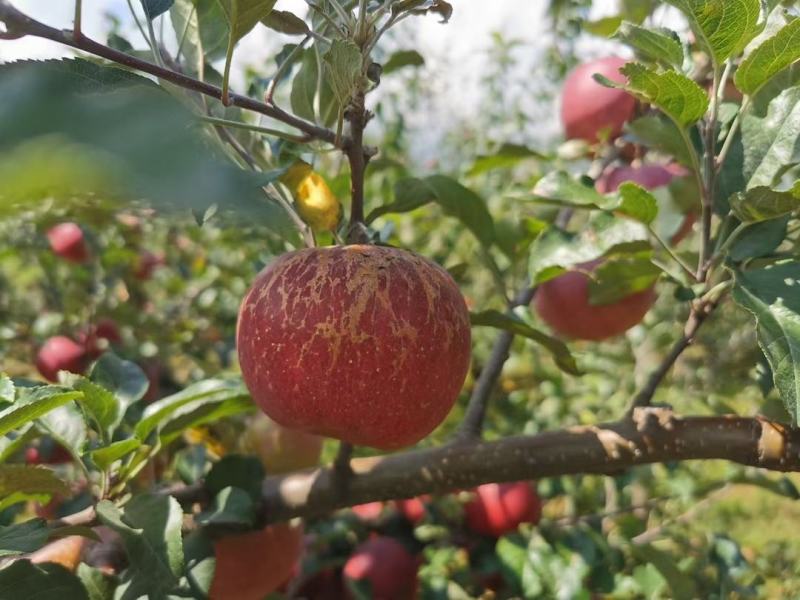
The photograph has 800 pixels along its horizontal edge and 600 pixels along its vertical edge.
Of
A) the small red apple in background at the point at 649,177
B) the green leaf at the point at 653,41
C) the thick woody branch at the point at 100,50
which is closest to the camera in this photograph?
the thick woody branch at the point at 100,50

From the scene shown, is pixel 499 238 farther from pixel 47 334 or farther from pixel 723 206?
pixel 47 334

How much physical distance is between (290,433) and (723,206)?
27.4 inches

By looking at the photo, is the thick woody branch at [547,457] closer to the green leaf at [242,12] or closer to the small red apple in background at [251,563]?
the small red apple in background at [251,563]

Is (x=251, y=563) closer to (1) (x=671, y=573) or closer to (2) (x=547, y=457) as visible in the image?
(2) (x=547, y=457)

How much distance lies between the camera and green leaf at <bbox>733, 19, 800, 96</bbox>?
2.12ft

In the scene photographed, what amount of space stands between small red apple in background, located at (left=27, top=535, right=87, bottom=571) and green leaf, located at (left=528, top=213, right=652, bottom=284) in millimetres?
568

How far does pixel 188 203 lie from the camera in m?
0.18

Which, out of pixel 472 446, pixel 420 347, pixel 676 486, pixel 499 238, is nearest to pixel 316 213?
pixel 420 347

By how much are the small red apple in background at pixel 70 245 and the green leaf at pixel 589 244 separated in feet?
5.21

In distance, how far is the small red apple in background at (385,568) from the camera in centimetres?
127

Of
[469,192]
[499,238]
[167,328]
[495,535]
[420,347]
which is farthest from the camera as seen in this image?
[167,328]

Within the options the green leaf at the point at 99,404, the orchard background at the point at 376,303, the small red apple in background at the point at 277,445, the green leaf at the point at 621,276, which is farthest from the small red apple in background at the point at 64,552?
the green leaf at the point at 621,276

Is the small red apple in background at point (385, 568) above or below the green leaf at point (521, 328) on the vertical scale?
below

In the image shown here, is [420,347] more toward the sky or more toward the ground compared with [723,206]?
more toward the ground
